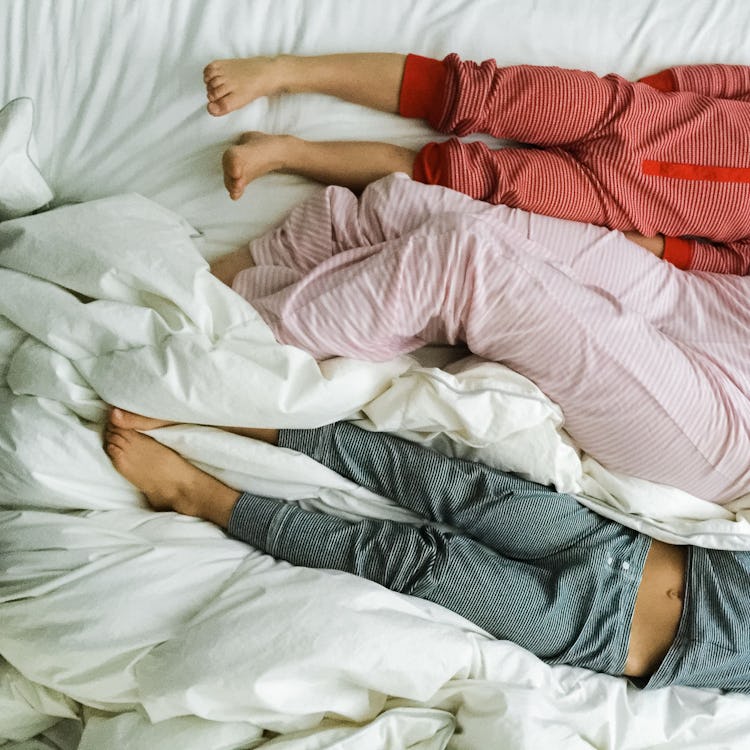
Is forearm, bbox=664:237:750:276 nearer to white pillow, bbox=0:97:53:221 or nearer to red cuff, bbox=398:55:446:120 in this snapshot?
red cuff, bbox=398:55:446:120

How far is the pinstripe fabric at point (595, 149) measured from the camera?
1026 millimetres

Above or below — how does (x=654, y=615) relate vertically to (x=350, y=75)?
below

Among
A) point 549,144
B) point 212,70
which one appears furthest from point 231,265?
point 549,144

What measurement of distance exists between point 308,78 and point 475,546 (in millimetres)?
659

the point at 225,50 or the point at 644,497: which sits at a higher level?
the point at 225,50

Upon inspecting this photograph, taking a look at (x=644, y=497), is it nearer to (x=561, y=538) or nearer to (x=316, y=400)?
(x=561, y=538)

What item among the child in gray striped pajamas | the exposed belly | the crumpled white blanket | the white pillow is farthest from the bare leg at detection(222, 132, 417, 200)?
the exposed belly

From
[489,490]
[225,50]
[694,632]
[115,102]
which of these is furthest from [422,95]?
[694,632]

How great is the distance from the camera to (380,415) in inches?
36.5

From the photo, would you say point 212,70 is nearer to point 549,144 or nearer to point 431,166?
point 431,166

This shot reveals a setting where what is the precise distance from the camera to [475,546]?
943 millimetres

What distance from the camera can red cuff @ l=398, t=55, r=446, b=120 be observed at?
1.03 meters

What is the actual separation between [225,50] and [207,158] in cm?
15

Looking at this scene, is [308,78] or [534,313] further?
[308,78]
